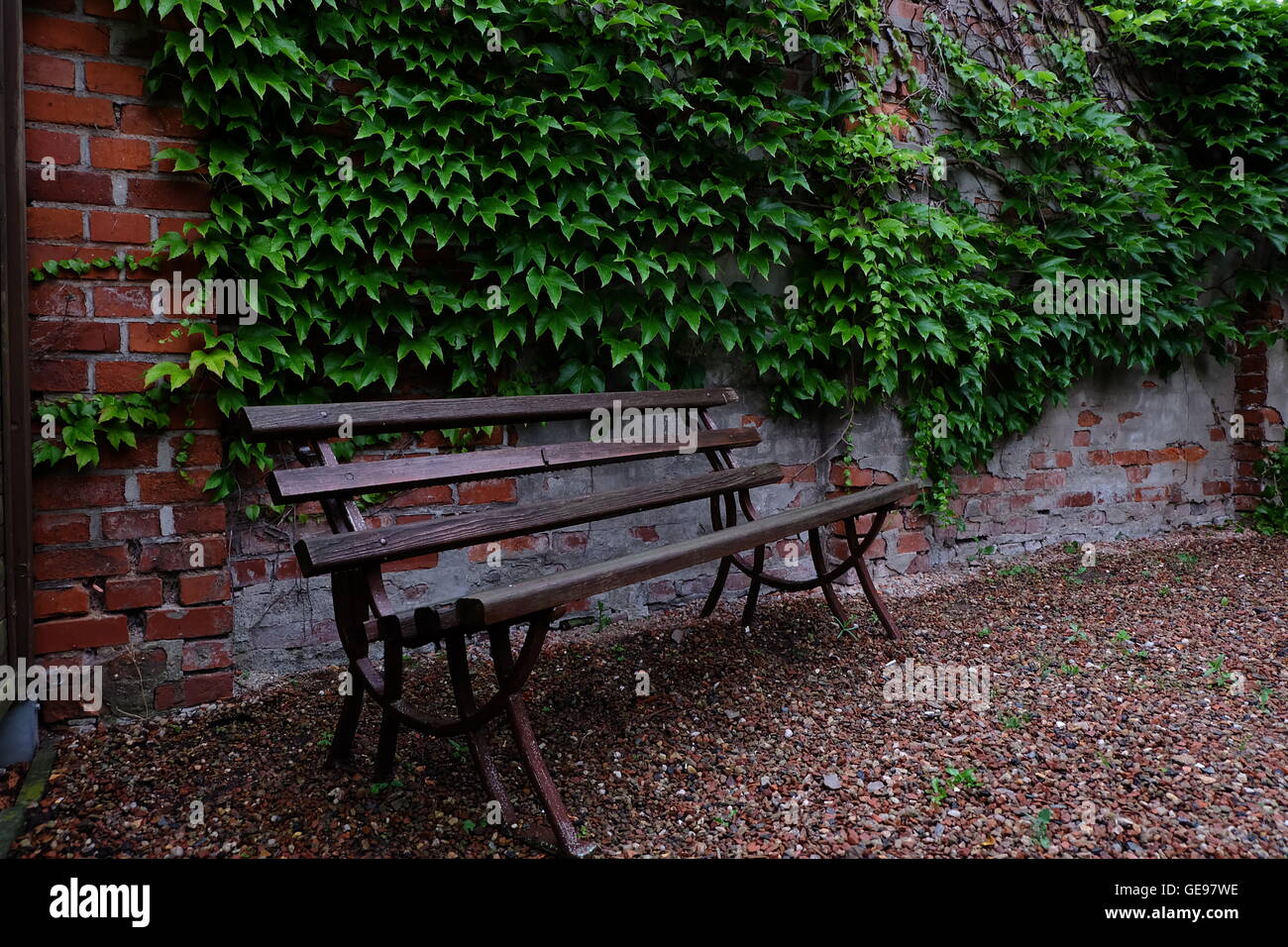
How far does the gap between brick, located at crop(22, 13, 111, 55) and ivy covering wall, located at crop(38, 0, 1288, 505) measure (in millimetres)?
144

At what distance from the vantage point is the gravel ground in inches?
64.6

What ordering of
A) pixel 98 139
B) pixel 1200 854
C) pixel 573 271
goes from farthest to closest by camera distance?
pixel 573 271 < pixel 98 139 < pixel 1200 854

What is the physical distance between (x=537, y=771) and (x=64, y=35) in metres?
2.24

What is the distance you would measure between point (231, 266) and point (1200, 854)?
2.77 m

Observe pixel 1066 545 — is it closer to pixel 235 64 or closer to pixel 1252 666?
pixel 1252 666

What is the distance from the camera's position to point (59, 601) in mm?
2094

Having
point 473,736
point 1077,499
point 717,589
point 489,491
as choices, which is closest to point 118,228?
point 489,491

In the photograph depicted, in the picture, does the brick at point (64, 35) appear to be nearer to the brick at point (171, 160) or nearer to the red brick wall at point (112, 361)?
the red brick wall at point (112, 361)

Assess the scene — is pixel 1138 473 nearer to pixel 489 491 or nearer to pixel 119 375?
pixel 489 491

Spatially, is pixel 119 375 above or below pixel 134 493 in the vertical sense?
above

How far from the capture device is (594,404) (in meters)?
2.52

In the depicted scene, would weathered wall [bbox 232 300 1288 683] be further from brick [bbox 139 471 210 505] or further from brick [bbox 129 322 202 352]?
brick [bbox 129 322 202 352]

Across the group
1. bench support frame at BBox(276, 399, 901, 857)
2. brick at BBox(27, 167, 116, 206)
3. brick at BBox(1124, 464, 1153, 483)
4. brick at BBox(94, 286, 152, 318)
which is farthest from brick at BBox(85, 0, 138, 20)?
brick at BBox(1124, 464, 1153, 483)
